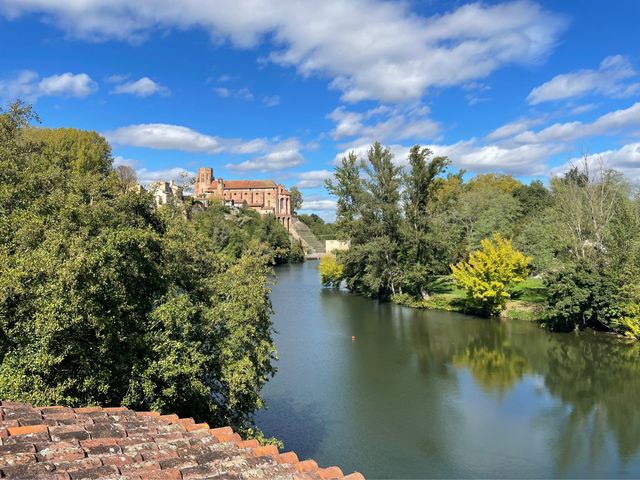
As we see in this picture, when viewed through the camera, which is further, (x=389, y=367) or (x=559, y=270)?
(x=559, y=270)

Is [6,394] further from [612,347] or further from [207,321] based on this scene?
[612,347]

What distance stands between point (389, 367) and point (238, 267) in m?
12.1

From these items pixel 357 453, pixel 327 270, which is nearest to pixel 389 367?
pixel 357 453

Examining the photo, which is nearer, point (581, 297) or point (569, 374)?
point (569, 374)

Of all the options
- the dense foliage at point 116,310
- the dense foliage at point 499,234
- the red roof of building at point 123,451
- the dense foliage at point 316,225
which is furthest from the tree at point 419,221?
the dense foliage at point 316,225

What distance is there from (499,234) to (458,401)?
24161 mm

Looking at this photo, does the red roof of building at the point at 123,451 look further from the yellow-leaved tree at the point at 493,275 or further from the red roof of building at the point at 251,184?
the red roof of building at the point at 251,184

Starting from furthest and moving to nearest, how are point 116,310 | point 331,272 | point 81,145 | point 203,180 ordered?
point 203,180
point 331,272
point 81,145
point 116,310

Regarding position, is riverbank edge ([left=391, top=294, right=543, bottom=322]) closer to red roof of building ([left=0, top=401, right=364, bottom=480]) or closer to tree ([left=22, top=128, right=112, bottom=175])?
red roof of building ([left=0, top=401, right=364, bottom=480])

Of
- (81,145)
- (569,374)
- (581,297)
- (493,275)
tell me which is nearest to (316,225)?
(81,145)

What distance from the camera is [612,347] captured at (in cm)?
2478

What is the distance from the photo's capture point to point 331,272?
50.5 m

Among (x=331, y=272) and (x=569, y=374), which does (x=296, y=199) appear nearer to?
A: (x=331, y=272)

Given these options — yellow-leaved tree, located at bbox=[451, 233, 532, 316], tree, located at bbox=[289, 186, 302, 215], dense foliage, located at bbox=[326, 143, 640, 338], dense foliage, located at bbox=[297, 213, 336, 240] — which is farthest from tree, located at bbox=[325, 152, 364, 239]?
tree, located at bbox=[289, 186, 302, 215]
